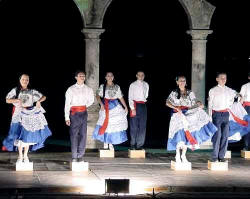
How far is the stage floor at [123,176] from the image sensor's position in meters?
13.7

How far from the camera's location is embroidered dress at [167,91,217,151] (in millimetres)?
16031

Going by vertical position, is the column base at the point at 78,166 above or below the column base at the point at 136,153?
below

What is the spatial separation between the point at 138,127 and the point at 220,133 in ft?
8.69

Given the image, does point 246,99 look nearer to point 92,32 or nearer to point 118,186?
point 92,32

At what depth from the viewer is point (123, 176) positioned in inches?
594

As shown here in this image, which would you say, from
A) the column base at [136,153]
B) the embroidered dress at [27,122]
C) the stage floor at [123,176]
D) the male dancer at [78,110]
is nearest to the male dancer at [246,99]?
the stage floor at [123,176]

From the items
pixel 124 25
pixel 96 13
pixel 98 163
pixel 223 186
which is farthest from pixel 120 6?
pixel 223 186

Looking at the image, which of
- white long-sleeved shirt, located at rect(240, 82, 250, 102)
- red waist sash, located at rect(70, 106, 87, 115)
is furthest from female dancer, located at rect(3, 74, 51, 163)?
white long-sleeved shirt, located at rect(240, 82, 250, 102)

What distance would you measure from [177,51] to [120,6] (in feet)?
7.80

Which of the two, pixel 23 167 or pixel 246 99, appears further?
pixel 246 99

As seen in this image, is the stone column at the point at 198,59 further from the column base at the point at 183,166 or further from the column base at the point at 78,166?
the column base at the point at 78,166

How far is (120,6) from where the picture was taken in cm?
2795

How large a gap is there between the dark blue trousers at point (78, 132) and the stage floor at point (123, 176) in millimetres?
369

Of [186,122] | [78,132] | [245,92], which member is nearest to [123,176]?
[78,132]
